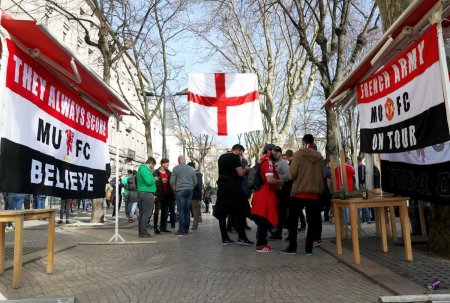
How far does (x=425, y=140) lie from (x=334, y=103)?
385cm

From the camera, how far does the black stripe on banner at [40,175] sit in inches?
174

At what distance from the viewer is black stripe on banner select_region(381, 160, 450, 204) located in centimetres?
461

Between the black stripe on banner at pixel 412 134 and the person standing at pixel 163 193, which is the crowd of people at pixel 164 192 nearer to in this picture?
the person standing at pixel 163 193

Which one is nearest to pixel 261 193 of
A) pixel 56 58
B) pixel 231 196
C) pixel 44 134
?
pixel 231 196

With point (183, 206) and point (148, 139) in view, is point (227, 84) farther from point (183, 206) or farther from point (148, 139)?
point (148, 139)

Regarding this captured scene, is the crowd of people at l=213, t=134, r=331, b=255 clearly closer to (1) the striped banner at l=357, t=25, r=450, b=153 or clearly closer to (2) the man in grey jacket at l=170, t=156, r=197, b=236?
(1) the striped banner at l=357, t=25, r=450, b=153

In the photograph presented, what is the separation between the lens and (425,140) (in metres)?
4.46

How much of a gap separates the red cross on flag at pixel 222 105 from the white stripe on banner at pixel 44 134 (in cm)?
184

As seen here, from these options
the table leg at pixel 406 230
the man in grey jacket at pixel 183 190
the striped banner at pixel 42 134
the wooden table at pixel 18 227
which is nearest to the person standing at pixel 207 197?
the man in grey jacket at pixel 183 190

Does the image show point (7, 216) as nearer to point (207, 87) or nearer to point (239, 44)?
point (207, 87)

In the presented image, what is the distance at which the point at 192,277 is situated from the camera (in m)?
5.57

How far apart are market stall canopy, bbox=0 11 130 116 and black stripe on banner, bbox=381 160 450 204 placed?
435 cm

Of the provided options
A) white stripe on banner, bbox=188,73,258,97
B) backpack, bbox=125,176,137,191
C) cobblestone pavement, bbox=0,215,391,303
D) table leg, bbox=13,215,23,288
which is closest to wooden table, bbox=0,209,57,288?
table leg, bbox=13,215,23,288

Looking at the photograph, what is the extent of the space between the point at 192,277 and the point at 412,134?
320cm
